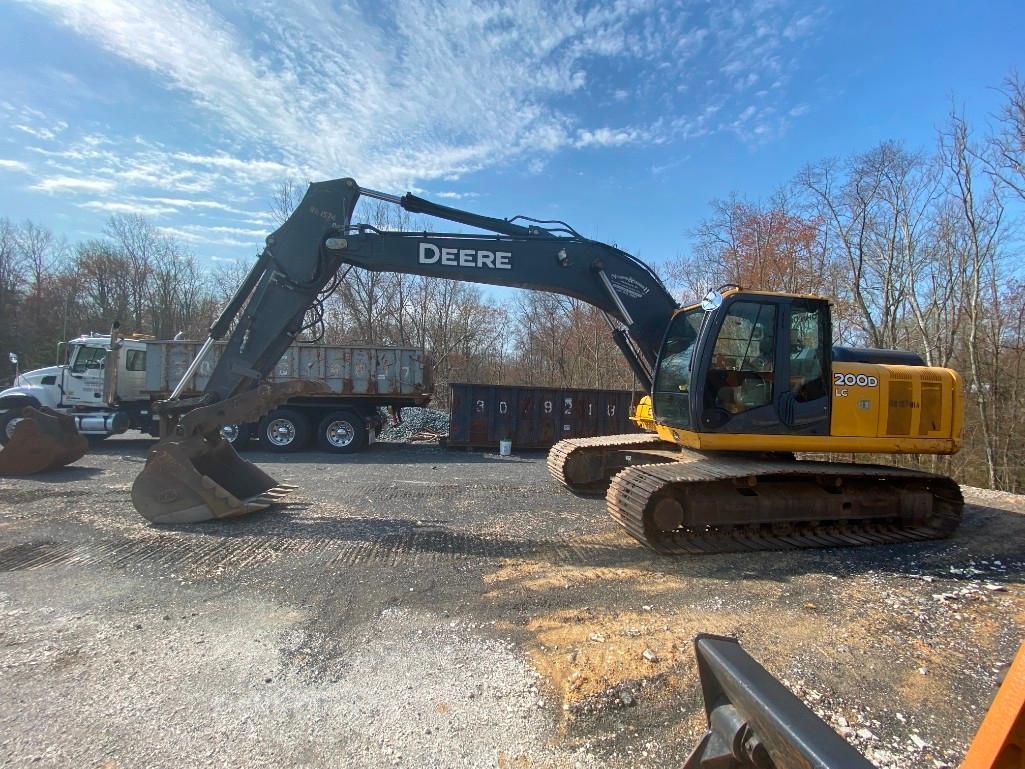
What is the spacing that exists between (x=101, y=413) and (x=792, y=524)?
49.3ft

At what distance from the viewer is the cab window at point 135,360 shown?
46.0 ft

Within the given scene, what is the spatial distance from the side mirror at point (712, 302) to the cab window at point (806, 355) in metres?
0.83

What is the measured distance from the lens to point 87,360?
13.9 metres

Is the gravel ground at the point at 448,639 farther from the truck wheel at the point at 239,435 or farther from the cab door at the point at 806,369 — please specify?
the truck wheel at the point at 239,435

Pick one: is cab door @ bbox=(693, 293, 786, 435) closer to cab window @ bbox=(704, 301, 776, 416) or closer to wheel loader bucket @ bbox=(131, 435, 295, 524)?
cab window @ bbox=(704, 301, 776, 416)

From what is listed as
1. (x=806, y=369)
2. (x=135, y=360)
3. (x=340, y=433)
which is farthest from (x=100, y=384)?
(x=806, y=369)

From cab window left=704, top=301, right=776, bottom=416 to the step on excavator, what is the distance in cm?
2

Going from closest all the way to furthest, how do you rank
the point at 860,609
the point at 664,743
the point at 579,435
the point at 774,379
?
the point at 664,743
the point at 860,609
the point at 774,379
the point at 579,435

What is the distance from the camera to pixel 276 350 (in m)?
7.17

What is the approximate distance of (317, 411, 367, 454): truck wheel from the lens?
14.0m

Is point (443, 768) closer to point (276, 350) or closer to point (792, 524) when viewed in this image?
point (792, 524)

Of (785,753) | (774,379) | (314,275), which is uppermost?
(314,275)

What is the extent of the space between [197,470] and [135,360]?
9621 millimetres

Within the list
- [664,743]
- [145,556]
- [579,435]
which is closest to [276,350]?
[145,556]
